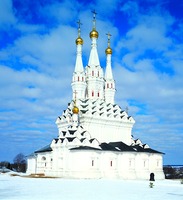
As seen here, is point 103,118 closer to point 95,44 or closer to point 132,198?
point 95,44

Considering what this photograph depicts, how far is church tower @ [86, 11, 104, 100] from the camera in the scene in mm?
44312

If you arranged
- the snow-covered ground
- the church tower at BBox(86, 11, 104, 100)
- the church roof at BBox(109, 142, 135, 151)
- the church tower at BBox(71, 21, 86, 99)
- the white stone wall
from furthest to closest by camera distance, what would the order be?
1. the church tower at BBox(86, 11, 104, 100)
2. the church tower at BBox(71, 21, 86, 99)
3. the church roof at BBox(109, 142, 135, 151)
4. the white stone wall
5. the snow-covered ground

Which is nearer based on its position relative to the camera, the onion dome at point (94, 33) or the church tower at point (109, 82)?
the onion dome at point (94, 33)

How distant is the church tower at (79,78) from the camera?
143ft

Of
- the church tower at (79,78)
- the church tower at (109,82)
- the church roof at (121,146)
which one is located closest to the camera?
the church roof at (121,146)

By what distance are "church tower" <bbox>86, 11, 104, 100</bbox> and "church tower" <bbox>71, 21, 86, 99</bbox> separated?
95 centimetres

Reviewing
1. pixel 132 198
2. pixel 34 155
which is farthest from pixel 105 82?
pixel 132 198

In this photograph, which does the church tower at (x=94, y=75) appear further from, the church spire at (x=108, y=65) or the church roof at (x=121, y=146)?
the church roof at (x=121, y=146)

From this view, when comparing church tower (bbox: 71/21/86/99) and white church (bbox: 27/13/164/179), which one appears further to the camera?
church tower (bbox: 71/21/86/99)

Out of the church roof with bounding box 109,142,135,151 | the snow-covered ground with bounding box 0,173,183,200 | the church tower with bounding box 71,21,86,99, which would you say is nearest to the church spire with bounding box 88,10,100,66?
the church tower with bounding box 71,21,86,99

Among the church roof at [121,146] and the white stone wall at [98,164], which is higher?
the church roof at [121,146]

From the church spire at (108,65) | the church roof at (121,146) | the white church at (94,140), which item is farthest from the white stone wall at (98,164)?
the church spire at (108,65)

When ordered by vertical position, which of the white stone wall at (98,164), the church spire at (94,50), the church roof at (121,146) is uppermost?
the church spire at (94,50)

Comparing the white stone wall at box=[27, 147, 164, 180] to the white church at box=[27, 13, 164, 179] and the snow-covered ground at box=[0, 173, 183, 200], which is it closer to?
the white church at box=[27, 13, 164, 179]
